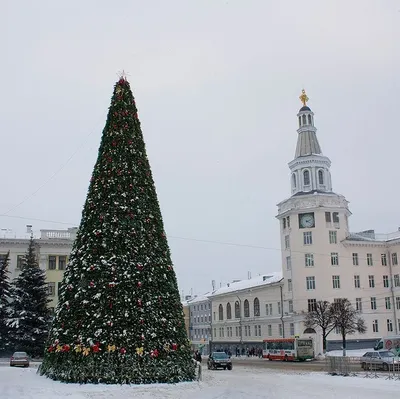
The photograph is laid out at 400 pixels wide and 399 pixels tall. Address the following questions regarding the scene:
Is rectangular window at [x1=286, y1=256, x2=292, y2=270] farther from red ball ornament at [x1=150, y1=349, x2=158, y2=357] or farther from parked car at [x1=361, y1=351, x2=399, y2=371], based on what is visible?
red ball ornament at [x1=150, y1=349, x2=158, y2=357]

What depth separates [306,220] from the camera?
7056 centimetres

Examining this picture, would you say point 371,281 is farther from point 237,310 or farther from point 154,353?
point 154,353

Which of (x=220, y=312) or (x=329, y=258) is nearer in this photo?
(x=329, y=258)

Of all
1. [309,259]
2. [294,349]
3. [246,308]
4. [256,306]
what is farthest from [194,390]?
[246,308]

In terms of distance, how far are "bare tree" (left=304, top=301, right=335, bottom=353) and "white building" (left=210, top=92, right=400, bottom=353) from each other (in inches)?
149

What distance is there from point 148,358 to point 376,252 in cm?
5942

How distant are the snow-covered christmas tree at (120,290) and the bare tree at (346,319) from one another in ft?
134

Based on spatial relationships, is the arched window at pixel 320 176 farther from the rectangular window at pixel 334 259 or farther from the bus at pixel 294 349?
the bus at pixel 294 349

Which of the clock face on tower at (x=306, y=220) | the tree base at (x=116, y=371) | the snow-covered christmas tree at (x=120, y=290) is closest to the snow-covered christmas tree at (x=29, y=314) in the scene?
the snow-covered christmas tree at (x=120, y=290)

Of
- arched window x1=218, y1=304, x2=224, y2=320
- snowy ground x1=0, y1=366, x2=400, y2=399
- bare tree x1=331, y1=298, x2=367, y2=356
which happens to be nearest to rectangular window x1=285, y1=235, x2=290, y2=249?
bare tree x1=331, y1=298, x2=367, y2=356

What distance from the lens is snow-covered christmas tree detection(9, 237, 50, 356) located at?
161 feet

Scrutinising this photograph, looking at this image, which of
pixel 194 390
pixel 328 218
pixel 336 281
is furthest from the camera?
pixel 328 218

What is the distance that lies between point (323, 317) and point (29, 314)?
30672 millimetres

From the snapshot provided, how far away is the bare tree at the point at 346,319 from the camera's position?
59656 millimetres
